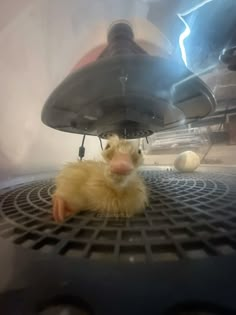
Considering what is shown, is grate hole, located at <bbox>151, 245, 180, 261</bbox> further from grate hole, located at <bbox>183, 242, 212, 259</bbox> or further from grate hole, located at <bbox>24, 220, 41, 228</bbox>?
grate hole, located at <bbox>24, 220, 41, 228</bbox>

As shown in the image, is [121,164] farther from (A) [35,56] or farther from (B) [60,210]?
(A) [35,56]

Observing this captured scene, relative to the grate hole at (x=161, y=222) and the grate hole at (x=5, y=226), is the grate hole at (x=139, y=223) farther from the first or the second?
the grate hole at (x=5, y=226)

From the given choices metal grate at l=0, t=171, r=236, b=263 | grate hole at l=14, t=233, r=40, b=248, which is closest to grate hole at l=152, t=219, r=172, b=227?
metal grate at l=0, t=171, r=236, b=263

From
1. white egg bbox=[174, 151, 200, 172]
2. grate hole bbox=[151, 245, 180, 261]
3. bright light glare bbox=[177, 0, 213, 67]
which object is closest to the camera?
grate hole bbox=[151, 245, 180, 261]

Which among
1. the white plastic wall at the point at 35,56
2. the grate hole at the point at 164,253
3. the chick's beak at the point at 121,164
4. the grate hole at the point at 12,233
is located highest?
the white plastic wall at the point at 35,56

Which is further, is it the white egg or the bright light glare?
the white egg

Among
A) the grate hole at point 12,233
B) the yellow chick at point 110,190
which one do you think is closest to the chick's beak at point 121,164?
the yellow chick at point 110,190

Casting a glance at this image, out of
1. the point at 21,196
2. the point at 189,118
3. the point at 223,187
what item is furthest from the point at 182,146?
the point at 21,196

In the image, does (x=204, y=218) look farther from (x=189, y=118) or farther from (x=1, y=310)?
(x=189, y=118)

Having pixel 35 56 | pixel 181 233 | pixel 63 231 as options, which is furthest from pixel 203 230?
pixel 35 56

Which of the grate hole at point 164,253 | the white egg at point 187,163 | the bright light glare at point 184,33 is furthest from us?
the white egg at point 187,163
